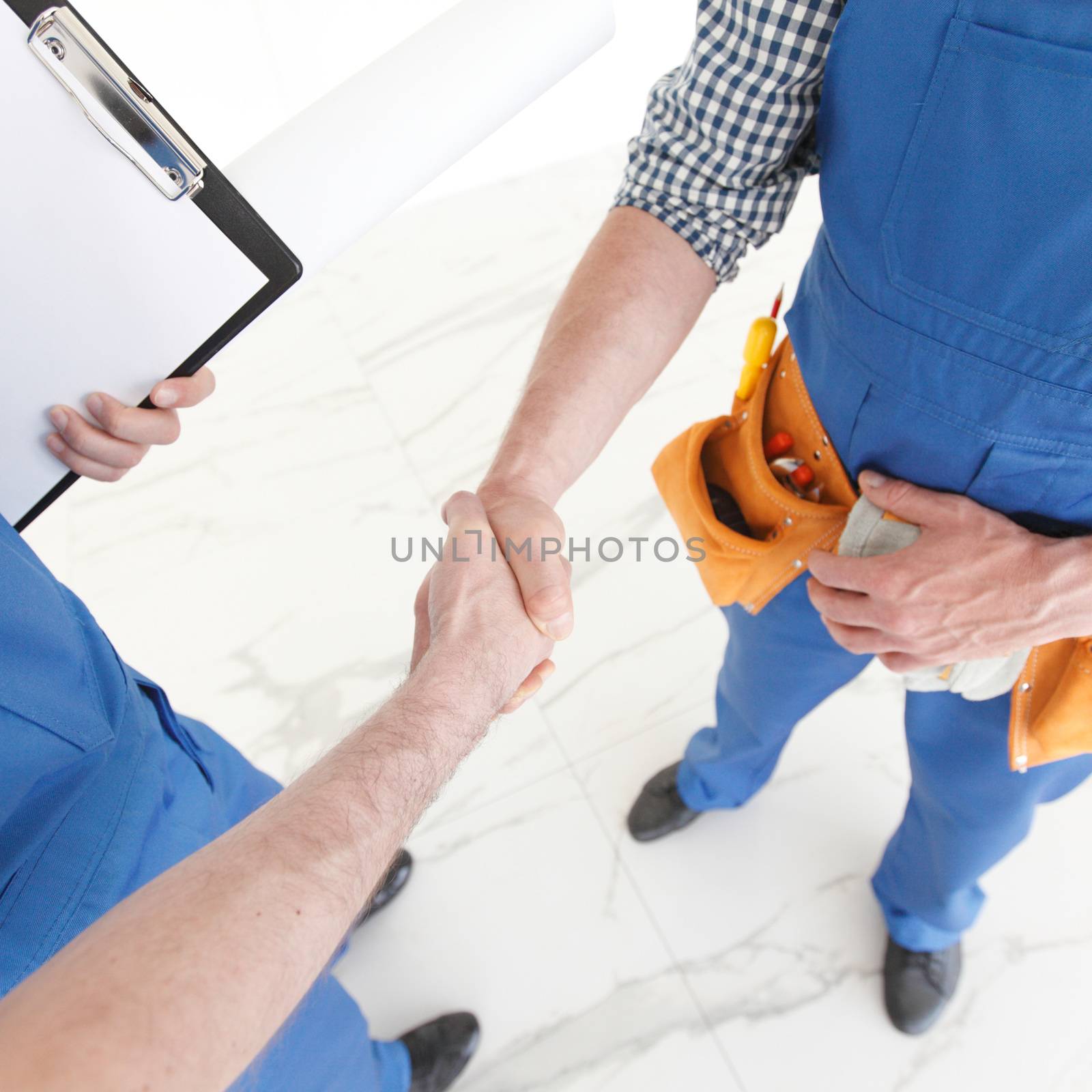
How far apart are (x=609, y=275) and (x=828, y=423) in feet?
0.88

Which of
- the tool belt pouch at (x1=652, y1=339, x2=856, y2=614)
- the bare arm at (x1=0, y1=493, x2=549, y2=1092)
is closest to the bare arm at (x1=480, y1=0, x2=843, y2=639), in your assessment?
the tool belt pouch at (x1=652, y1=339, x2=856, y2=614)

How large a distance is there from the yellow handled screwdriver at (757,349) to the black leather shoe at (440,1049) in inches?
39.7

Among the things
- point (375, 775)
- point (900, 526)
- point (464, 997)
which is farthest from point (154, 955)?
point (464, 997)

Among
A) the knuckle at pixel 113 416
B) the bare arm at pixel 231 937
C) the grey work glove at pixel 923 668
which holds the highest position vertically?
the knuckle at pixel 113 416

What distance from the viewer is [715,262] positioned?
34.4 inches

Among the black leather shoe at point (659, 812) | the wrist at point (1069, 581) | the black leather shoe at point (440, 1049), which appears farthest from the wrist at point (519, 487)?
the black leather shoe at point (440, 1049)

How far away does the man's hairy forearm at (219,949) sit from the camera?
1.29 feet

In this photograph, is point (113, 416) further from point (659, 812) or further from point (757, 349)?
point (659, 812)

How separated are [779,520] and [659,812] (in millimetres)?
707

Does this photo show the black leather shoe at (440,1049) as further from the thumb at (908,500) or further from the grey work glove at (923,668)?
the thumb at (908,500)

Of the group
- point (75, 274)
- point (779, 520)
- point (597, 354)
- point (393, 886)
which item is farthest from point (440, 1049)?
point (75, 274)

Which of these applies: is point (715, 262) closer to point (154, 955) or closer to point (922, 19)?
point (922, 19)

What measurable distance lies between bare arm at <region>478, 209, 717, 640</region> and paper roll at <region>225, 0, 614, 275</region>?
0.19 metres

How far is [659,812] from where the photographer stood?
1.43 metres
